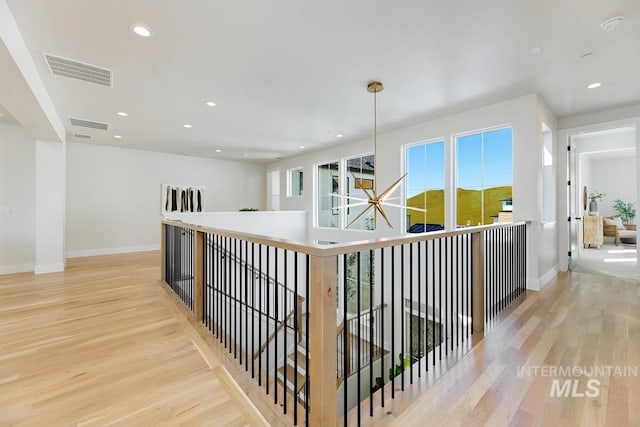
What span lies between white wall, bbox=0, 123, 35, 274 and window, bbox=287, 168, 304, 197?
544 cm

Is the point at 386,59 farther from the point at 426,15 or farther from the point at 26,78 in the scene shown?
the point at 26,78

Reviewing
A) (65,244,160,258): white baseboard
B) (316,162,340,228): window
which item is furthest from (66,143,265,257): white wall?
(316,162,340,228): window

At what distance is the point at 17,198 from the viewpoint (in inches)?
195

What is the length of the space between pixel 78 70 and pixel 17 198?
11.5ft

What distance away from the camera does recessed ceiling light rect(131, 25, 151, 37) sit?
2.37 meters

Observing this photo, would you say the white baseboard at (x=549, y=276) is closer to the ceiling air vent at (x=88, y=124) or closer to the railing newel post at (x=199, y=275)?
the railing newel post at (x=199, y=275)

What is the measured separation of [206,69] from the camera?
3098 mm

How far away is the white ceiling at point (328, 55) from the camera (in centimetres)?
218

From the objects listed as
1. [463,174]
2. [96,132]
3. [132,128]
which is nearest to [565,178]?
[463,174]

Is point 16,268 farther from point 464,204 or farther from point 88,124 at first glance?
point 464,204

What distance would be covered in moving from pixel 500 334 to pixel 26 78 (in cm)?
486

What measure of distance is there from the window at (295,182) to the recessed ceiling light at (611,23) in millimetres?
6374

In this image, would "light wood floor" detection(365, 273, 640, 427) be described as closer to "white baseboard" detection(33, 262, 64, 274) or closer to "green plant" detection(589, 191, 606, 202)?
"white baseboard" detection(33, 262, 64, 274)

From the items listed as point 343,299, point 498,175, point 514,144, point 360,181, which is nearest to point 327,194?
point 360,181
